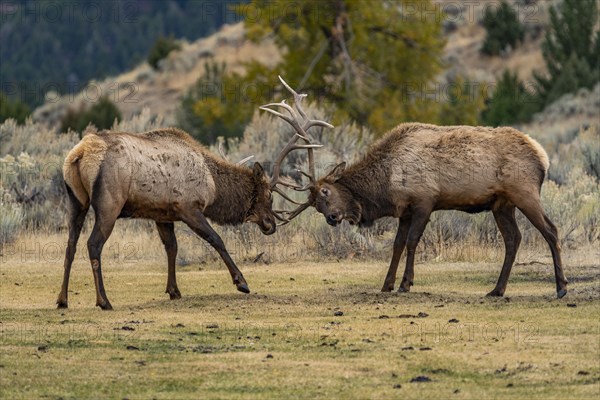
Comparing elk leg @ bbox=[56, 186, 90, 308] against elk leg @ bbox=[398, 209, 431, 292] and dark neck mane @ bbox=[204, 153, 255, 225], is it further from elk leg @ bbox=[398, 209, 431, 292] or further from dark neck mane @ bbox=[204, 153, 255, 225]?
elk leg @ bbox=[398, 209, 431, 292]

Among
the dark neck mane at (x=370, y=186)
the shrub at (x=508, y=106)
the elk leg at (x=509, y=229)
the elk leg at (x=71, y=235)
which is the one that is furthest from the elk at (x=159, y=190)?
the shrub at (x=508, y=106)

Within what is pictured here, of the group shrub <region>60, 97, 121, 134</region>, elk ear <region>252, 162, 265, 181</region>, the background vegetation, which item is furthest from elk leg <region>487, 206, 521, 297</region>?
the background vegetation

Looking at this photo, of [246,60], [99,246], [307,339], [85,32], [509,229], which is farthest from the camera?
[85,32]

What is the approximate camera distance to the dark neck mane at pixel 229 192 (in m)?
15.6

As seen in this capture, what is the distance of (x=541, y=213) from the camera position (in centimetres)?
1491

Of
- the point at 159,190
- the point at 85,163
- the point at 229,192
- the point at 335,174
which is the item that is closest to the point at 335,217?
the point at 335,174

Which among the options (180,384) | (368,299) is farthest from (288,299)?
(180,384)

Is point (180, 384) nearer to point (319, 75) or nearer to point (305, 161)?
Answer: point (305, 161)

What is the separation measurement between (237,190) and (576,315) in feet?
15.2

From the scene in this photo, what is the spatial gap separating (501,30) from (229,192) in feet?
158

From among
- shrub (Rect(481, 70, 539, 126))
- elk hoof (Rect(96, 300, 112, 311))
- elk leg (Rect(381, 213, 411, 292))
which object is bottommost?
elk hoof (Rect(96, 300, 112, 311))

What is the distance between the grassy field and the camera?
393 inches

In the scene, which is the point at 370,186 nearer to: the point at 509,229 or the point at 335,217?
the point at 335,217

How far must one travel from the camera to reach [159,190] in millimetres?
14719
